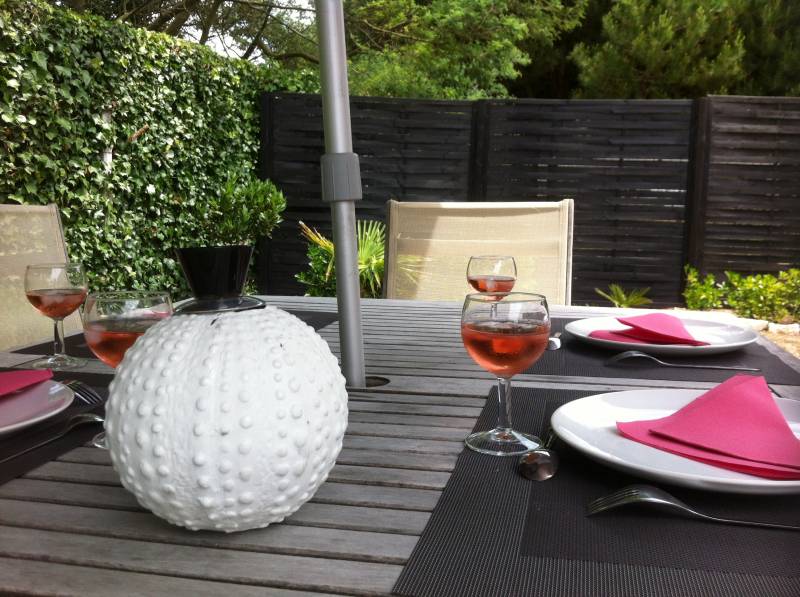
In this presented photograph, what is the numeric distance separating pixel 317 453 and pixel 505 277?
4.04 feet

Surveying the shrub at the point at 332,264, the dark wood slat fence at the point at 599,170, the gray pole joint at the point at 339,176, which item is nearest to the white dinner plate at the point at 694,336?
the gray pole joint at the point at 339,176

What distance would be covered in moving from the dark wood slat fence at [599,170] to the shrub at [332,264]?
40 cm

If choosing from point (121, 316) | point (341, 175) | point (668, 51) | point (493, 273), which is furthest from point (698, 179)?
point (121, 316)

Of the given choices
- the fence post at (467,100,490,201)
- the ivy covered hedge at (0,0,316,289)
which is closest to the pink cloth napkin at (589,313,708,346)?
the ivy covered hedge at (0,0,316,289)

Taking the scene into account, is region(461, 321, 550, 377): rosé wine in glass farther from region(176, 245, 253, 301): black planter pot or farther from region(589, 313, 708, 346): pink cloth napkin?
region(589, 313, 708, 346): pink cloth napkin

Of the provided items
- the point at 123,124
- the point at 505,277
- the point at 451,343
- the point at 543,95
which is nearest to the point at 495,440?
the point at 451,343

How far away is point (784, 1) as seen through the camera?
753 cm

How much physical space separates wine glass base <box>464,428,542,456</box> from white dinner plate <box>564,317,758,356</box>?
52cm

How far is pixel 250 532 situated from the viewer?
1.92 ft

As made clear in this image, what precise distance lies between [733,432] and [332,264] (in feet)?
15.9

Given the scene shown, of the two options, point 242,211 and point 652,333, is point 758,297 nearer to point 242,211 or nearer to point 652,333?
point 242,211

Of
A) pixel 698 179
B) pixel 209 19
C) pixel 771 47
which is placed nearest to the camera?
pixel 698 179

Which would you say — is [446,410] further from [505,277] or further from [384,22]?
[384,22]

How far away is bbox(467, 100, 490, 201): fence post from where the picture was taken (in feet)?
20.1
